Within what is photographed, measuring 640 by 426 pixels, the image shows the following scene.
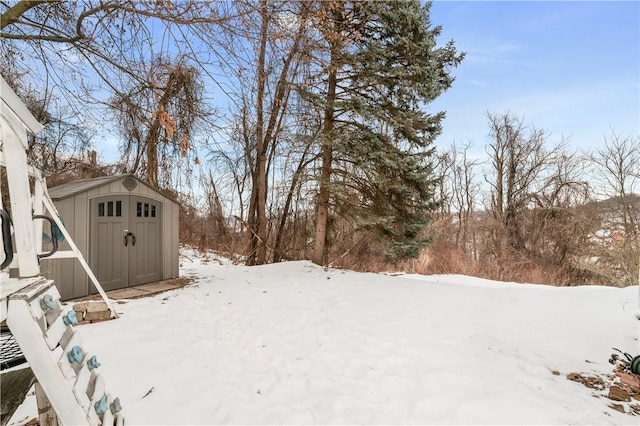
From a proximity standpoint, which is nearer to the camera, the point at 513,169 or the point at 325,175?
the point at 325,175

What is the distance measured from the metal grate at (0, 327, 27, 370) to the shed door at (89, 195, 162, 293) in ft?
10.8

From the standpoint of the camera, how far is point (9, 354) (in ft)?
5.92

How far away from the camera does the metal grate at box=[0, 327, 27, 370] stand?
1.66 m

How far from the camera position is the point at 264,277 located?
21.6 feet

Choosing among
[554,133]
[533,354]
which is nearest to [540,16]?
[533,354]

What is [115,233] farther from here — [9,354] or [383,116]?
[383,116]

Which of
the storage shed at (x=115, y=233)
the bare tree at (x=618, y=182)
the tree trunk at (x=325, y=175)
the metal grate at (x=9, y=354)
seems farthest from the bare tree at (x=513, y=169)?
the metal grate at (x=9, y=354)

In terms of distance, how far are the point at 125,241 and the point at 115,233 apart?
22cm

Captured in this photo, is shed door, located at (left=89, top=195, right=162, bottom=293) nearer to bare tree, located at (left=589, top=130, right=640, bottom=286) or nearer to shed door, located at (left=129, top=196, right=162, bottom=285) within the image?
shed door, located at (left=129, top=196, right=162, bottom=285)

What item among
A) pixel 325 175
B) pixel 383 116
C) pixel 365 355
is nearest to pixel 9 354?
pixel 365 355

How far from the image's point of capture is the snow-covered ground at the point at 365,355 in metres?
2.12

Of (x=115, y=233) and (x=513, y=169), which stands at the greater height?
(x=513, y=169)

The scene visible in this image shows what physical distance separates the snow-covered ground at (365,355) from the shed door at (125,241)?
106 centimetres

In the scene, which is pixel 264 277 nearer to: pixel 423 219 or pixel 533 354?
pixel 423 219
